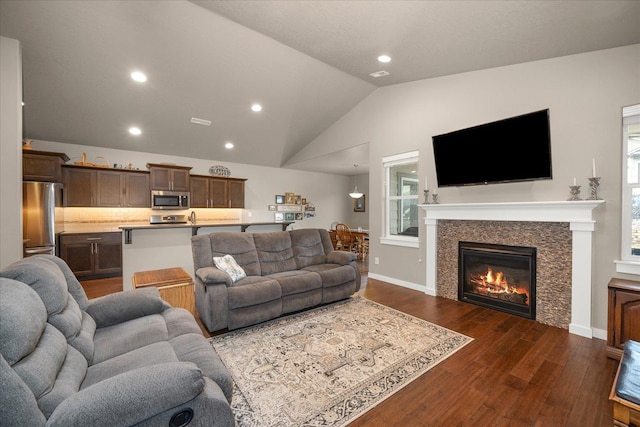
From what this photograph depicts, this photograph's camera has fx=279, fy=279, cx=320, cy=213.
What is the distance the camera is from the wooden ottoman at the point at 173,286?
2.86 meters

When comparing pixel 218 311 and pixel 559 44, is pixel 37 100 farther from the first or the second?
pixel 559 44

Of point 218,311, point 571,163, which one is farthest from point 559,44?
point 218,311

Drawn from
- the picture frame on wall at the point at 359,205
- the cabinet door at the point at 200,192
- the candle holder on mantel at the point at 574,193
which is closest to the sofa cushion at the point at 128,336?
the candle holder on mantel at the point at 574,193

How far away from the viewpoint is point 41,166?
189 inches

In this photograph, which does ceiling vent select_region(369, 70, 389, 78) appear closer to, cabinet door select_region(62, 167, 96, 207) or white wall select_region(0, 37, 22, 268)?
white wall select_region(0, 37, 22, 268)

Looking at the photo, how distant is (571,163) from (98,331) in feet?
15.3


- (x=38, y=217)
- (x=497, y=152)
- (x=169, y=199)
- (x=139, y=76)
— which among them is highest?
(x=139, y=76)

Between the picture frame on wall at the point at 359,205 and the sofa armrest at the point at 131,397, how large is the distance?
28.6 feet

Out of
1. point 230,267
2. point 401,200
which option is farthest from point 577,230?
point 230,267

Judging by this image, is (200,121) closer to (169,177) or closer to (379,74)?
(169,177)

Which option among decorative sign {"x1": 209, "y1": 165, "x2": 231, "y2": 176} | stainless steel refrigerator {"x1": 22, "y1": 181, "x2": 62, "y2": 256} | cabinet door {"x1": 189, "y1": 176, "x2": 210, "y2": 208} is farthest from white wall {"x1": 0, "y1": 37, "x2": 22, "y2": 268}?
decorative sign {"x1": 209, "y1": 165, "x2": 231, "y2": 176}

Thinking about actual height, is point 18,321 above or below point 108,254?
above

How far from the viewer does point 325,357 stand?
2.46 meters

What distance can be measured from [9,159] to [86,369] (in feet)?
9.66
